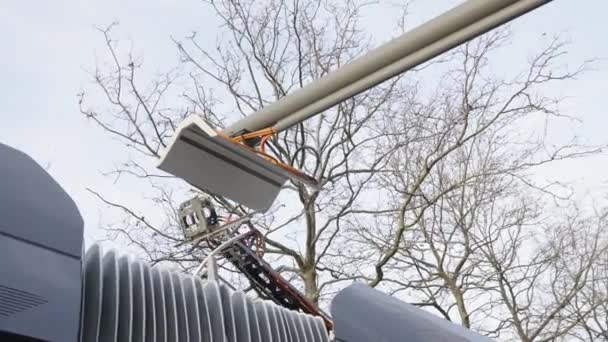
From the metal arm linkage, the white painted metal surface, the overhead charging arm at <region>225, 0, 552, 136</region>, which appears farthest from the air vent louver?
the metal arm linkage

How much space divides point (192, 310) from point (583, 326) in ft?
44.4

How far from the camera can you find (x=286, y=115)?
2.87m

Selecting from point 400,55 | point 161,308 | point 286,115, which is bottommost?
point 161,308

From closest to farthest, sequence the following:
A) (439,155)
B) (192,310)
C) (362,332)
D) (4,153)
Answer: (4,153), (192,310), (362,332), (439,155)

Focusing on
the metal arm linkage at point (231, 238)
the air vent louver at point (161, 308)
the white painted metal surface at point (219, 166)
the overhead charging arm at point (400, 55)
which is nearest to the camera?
the overhead charging arm at point (400, 55)

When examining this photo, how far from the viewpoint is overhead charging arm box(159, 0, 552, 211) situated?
2.44 metres

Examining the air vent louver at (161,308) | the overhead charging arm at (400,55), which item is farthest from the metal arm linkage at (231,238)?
the overhead charging arm at (400,55)

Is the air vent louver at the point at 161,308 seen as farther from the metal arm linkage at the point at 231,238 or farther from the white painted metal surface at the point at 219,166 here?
the metal arm linkage at the point at 231,238

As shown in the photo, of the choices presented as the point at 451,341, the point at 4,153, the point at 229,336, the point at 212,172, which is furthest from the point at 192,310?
the point at 451,341

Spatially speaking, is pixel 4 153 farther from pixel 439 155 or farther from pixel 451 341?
pixel 439 155

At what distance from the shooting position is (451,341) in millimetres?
3803

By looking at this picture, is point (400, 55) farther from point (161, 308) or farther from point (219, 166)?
point (161, 308)

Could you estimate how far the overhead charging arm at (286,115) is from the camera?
2441 mm

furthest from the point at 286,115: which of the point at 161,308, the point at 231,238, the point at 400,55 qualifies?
the point at 231,238
